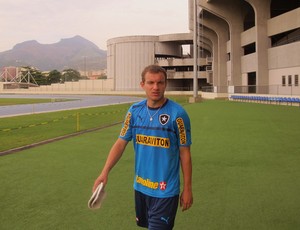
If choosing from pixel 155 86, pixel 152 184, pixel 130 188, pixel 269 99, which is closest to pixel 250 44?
pixel 269 99

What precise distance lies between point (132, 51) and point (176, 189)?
93.1 meters

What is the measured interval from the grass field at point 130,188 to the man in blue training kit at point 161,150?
6.18 ft

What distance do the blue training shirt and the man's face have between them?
0.32 ft

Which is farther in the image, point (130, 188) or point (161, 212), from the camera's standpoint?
point (130, 188)

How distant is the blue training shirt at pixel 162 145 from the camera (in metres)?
3.03

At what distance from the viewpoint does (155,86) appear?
306cm

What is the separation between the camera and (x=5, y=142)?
12.8 metres

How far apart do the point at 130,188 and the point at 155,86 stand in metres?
4.01

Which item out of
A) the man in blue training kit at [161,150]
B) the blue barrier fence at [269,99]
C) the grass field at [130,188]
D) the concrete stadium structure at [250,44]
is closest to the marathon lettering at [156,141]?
the man in blue training kit at [161,150]

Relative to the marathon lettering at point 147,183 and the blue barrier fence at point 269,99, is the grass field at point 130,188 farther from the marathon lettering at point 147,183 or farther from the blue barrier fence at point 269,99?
the blue barrier fence at point 269,99

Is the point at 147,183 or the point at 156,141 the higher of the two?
the point at 156,141

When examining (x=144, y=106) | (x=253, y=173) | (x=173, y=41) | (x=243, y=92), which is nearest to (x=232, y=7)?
(x=243, y=92)

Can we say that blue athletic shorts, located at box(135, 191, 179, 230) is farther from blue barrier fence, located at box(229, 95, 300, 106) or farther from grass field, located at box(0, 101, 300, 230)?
blue barrier fence, located at box(229, 95, 300, 106)

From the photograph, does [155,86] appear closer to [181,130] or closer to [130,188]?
[181,130]
